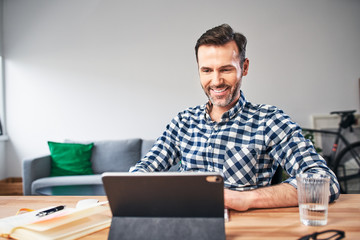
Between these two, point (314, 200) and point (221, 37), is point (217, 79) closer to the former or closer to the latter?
point (221, 37)

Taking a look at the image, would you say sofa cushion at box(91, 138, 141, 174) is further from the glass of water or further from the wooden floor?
the glass of water

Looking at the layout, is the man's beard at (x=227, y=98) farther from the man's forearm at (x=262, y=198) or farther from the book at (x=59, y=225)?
the book at (x=59, y=225)

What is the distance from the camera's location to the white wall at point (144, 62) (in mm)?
3314

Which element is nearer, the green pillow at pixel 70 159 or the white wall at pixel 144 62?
the green pillow at pixel 70 159

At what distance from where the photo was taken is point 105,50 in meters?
3.49

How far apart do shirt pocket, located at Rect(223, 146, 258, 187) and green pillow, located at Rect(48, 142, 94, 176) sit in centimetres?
217

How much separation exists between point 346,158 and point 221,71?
108 inches

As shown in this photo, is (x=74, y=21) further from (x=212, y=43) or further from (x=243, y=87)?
(x=212, y=43)

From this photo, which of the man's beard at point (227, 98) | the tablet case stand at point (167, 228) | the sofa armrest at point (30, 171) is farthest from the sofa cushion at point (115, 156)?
the tablet case stand at point (167, 228)

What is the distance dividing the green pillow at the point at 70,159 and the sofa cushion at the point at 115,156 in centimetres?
10

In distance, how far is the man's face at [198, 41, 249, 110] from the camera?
1.21 meters

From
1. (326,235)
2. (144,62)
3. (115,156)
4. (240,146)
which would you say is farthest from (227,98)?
(144,62)

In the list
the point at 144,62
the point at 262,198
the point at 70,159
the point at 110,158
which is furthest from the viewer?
the point at 144,62

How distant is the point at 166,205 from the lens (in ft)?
1.98
